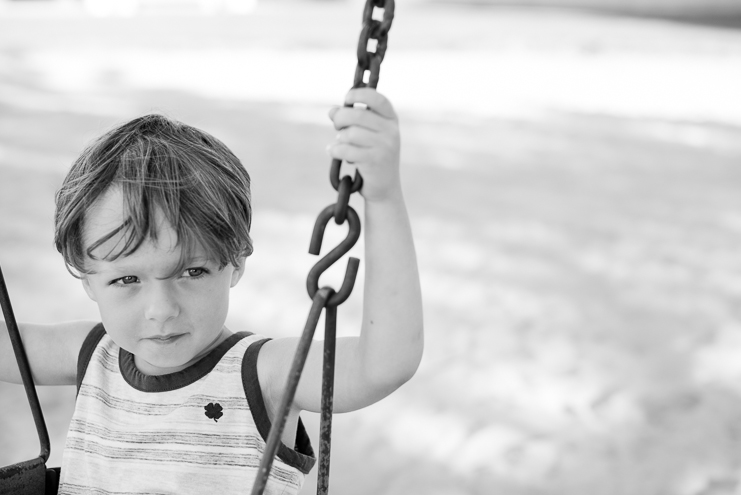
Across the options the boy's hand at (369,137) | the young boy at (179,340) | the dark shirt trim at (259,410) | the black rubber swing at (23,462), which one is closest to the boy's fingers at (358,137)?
the boy's hand at (369,137)

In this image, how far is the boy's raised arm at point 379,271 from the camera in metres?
0.75

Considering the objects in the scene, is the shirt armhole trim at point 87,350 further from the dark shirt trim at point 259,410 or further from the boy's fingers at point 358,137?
the boy's fingers at point 358,137

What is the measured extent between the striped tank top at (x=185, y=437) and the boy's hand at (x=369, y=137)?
0.35m

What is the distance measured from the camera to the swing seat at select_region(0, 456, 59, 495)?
3.23 ft

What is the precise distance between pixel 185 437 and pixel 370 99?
18.7 inches

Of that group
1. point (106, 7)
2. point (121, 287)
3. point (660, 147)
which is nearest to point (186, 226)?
point (121, 287)

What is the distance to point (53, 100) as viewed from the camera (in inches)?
190

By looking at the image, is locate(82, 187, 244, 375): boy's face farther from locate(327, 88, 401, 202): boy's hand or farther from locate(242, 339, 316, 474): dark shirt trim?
locate(327, 88, 401, 202): boy's hand

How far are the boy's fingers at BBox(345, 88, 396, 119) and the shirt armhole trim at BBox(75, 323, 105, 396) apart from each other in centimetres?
52

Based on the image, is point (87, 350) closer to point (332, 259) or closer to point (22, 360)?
point (22, 360)

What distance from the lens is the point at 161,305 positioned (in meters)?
0.91

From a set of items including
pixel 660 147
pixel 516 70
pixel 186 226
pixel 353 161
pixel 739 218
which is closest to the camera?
pixel 353 161

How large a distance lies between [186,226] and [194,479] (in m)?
0.29

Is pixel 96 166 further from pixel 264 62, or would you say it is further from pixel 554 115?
pixel 264 62
